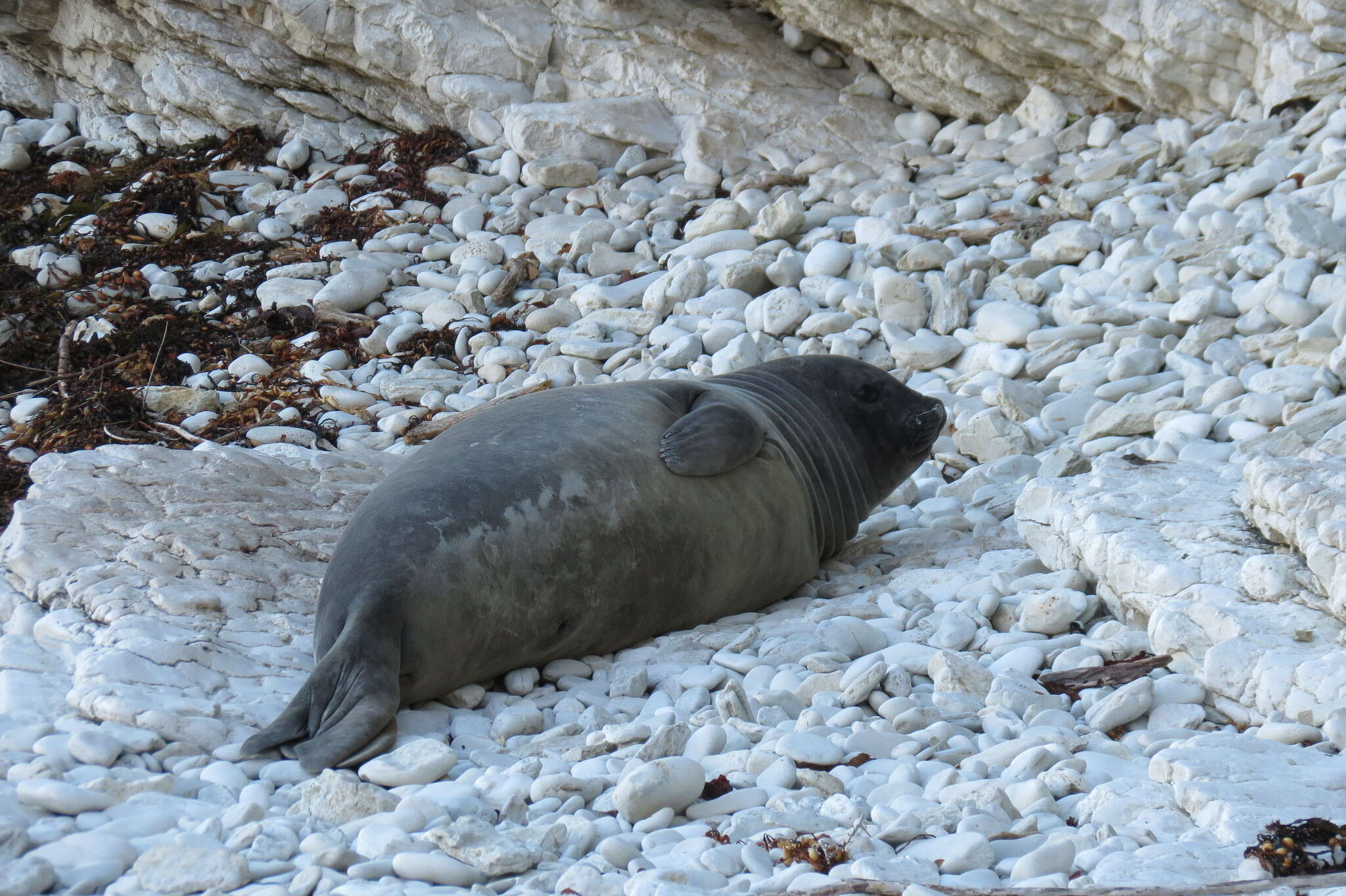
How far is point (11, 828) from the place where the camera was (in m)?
2.33

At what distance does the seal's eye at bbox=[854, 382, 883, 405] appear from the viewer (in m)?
5.32

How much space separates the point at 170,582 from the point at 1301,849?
118 inches

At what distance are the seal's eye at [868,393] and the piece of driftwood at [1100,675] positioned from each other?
206cm

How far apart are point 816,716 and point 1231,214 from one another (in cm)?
438

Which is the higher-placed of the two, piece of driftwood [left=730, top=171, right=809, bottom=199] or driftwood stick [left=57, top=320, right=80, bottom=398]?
piece of driftwood [left=730, top=171, right=809, bottom=199]

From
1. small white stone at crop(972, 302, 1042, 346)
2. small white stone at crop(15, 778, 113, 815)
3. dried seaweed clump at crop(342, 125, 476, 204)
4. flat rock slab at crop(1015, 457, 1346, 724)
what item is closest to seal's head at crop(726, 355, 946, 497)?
flat rock slab at crop(1015, 457, 1346, 724)

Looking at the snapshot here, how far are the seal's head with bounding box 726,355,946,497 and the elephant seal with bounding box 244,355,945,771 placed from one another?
20cm

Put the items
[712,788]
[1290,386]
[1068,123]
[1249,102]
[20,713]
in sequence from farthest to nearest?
[1068,123] → [1249,102] → [1290,386] → [20,713] → [712,788]

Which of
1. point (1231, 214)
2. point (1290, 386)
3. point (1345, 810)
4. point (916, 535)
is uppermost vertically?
point (1231, 214)

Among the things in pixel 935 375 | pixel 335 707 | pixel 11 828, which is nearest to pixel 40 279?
pixel 935 375

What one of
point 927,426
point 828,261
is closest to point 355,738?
point 927,426

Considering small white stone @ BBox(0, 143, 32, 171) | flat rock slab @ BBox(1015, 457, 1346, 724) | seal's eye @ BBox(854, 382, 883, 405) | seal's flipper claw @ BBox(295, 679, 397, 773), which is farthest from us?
small white stone @ BBox(0, 143, 32, 171)

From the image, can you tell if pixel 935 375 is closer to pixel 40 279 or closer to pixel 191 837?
pixel 191 837

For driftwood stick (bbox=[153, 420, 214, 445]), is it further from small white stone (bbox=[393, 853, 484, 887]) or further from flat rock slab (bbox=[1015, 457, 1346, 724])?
small white stone (bbox=[393, 853, 484, 887])
